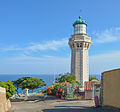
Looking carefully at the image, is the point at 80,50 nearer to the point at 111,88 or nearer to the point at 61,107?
the point at 61,107

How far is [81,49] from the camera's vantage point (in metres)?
36.6

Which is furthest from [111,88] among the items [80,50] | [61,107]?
[80,50]

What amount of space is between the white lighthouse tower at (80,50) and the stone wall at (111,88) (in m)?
22.4

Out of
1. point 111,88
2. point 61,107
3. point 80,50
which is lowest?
point 61,107

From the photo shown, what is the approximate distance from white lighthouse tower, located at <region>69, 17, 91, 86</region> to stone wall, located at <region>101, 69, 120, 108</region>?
22.4m

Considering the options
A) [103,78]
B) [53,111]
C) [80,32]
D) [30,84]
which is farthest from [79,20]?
[53,111]

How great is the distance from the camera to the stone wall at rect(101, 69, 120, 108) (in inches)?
433

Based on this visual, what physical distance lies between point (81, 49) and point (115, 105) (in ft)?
85.0

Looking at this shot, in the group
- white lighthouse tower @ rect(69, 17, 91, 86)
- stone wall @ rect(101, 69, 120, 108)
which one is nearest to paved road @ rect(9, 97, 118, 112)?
stone wall @ rect(101, 69, 120, 108)

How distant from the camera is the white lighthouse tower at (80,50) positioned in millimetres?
35938

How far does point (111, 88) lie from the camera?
1183 cm

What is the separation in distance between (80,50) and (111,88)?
25.0 metres

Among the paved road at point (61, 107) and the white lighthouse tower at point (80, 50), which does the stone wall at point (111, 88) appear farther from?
the white lighthouse tower at point (80, 50)

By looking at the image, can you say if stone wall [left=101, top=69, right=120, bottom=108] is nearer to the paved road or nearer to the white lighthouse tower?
the paved road
